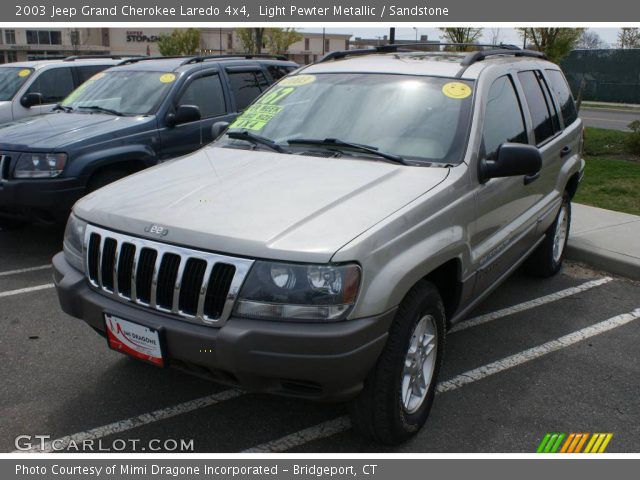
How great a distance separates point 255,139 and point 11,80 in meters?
7.47

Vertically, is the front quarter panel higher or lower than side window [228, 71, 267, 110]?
lower

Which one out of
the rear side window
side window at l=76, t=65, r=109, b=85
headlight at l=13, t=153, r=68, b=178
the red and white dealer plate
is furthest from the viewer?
side window at l=76, t=65, r=109, b=85

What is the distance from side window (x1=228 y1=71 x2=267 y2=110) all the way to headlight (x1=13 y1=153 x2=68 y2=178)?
2407 mm

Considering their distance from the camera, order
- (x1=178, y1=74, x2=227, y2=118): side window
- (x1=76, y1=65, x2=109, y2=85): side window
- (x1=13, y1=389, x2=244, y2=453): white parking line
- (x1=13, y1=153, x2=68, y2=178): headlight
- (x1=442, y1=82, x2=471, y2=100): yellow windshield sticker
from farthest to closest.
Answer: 1. (x1=76, y1=65, x2=109, y2=85): side window
2. (x1=178, y1=74, x2=227, y2=118): side window
3. (x1=13, y1=153, x2=68, y2=178): headlight
4. (x1=442, y1=82, x2=471, y2=100): yellow windshield sticker
5. (x1=13, y1=389, x2=244, y2=453): white parking line

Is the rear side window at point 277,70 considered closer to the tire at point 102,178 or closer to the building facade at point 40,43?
the tire at point 102,178

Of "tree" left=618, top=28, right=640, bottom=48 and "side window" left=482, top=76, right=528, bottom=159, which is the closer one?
"side window" left=482, top=76, right=528, bottom=159

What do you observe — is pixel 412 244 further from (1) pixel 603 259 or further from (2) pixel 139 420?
(1) pixel 603 259

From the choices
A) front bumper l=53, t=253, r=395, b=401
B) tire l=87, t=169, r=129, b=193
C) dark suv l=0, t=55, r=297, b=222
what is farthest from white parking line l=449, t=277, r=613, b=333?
tire l=87, t=169, r=129, b=193

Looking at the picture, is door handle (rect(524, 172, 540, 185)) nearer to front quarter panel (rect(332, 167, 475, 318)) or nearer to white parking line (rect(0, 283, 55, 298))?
front quarter panel (rect(332, 167, 475, 318))

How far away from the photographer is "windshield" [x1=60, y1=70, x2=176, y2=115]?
6531 mm

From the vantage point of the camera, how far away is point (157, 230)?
108 inches

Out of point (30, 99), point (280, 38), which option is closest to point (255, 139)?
point (30, 99)

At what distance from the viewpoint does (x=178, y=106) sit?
6.49 metres

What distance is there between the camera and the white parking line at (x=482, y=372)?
3037mm
